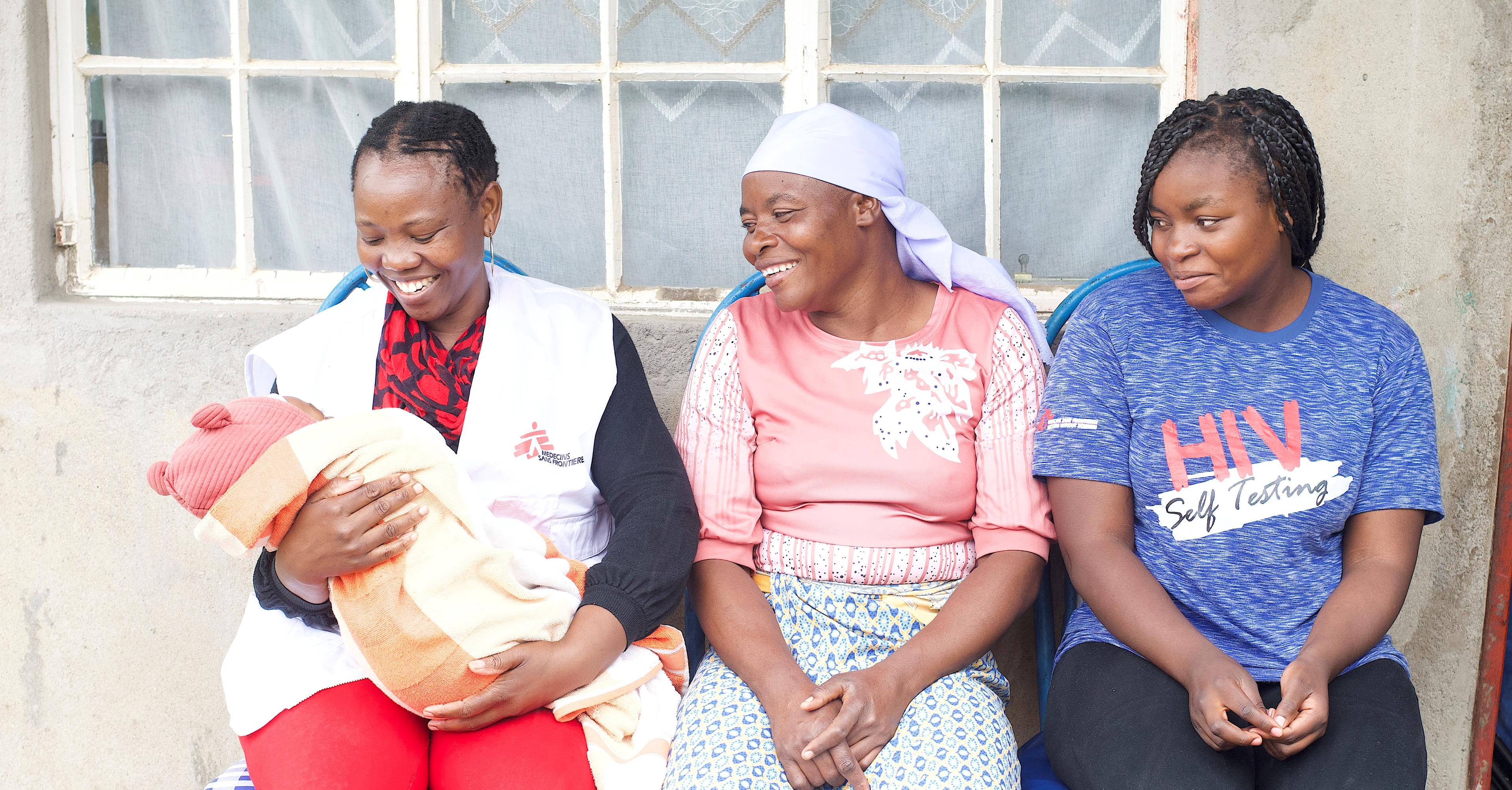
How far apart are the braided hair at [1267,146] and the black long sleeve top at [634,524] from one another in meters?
1.09

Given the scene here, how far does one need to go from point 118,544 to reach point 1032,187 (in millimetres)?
2653

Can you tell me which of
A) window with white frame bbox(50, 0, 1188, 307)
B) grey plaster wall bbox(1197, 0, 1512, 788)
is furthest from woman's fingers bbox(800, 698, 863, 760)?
grey plaster wall bbox(1197, 0, 1512, 788)

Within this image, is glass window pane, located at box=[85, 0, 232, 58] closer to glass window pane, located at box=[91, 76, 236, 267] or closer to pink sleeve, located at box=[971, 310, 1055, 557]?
glass window pane, located at box=[91, 76, 236, 267]

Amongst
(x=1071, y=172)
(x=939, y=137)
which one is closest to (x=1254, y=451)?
(x=1071, y=172)

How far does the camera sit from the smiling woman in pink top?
6.81 ft

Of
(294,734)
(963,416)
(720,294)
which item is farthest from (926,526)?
(294,734)

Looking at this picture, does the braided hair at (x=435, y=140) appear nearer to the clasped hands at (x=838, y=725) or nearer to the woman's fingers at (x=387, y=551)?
the woman's fingers at (x=387, y=551)

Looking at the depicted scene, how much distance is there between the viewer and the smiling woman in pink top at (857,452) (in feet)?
6.81

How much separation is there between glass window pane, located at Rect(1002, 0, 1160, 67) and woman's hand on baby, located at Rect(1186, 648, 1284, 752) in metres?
1.73

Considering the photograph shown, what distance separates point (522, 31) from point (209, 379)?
1252 mm

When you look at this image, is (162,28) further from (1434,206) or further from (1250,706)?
(1434,206)

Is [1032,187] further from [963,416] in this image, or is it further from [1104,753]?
[1104,753]

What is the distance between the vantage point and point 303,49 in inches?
117

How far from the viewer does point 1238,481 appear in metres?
2.04
